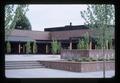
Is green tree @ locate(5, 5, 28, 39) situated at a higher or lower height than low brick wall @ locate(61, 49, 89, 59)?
higher

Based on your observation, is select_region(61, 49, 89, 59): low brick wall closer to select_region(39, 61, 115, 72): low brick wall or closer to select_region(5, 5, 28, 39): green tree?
select_region(39, 61, 115, 72): low brick wall

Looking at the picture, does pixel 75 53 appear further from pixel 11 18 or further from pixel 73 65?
pixel 11 18

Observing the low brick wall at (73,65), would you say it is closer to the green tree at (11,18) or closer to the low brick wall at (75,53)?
the low brick wall at (75,53)

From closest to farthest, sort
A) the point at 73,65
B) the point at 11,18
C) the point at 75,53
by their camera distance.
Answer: the point at 11,18 < the point at 75,53 < the point at 73,65

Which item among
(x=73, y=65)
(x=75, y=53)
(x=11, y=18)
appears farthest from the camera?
(x=73, y=65)

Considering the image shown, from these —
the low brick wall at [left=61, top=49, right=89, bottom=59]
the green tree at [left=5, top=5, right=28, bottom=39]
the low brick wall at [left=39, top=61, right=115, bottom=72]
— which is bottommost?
the low brick wall at [left=39, top=61, right=115, bottom=72]

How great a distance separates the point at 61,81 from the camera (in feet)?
13.8

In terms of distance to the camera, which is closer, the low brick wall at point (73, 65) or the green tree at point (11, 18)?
the green tree at point (11, 18)

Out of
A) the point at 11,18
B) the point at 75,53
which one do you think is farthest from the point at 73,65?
the point at 11,18

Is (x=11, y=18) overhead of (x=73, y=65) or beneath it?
overhead

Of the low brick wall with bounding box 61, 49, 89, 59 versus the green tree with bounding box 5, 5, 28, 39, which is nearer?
the green tree with bounding box 5, 5, 28, 39

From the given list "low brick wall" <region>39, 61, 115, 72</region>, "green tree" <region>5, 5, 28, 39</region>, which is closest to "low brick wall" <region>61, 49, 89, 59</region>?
"low brick wall" <region>39, 61, 115, 72</region>

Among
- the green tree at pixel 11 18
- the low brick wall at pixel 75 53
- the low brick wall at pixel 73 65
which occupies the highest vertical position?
the green tree at pixel 11 18

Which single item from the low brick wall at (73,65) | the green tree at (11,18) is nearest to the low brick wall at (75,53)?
the low brick wall at (73,65)
